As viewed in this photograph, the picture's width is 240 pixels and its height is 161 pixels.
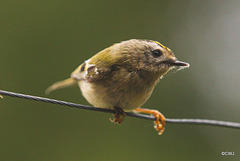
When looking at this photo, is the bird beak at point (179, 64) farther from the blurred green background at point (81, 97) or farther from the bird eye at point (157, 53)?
the blurred green background at point (81, 97)

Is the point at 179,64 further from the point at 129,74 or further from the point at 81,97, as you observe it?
the point at 81,97

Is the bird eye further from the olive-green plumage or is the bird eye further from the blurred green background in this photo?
the blurred green background

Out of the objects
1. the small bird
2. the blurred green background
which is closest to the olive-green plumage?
the small bird

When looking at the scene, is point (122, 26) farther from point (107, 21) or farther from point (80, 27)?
point (80, 27)

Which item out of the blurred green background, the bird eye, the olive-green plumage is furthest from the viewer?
the blurred green background

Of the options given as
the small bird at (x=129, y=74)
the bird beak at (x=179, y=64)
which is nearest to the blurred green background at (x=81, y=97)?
the small bird at (x=129, y=74)

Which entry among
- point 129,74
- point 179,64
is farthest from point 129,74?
point 179,64

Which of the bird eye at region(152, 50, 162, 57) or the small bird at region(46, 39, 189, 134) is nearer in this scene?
the small bird at region(46, 39, 189, 134)
